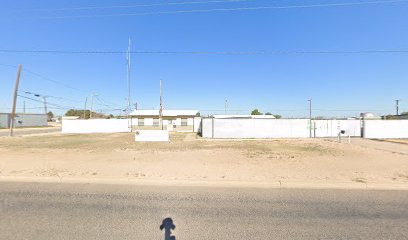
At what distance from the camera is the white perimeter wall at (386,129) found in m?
22.8

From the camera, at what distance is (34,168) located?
732 cm

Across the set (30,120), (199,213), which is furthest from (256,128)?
(30,120)

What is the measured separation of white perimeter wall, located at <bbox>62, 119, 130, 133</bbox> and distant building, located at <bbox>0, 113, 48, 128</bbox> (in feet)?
95.0

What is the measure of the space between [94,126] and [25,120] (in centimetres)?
3356

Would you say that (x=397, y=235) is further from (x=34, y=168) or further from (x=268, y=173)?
(x=34, y=168)

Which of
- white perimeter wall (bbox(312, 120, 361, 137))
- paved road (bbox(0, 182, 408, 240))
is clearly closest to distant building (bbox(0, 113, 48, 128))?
paved road (bbox(0, 182, 408, 240))

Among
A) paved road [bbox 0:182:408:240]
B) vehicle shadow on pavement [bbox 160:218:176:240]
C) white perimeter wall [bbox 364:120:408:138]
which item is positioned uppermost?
white perimeter wall [bbox 364:120:408:138]

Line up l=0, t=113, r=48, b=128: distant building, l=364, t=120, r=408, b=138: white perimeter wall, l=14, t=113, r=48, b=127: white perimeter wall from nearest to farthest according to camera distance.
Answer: l=364, t=120, r=408, b=138: white perimeter wall
l=0, t=113, r=48, b=128: distant building
l=14, t=113, r=48, b=127: white perimeter wall

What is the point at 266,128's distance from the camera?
914 inches

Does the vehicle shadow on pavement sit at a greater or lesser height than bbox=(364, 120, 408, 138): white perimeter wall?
lesser

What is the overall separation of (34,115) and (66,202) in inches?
2462

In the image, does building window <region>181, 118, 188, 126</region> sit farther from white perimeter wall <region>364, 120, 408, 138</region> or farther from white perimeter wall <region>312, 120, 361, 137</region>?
white perimeter wall <region>364, 120, 408, 138</region>

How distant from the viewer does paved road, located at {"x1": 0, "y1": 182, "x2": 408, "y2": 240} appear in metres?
3.32

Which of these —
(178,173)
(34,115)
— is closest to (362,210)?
(178,173)
